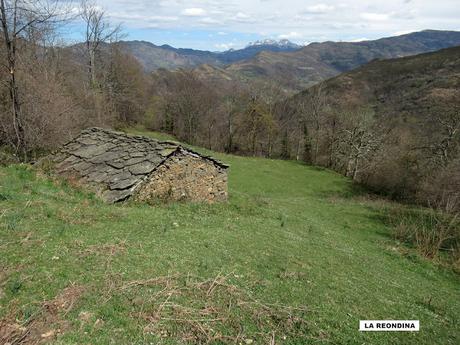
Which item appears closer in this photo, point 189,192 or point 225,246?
point 225,246

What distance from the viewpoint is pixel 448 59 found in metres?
148

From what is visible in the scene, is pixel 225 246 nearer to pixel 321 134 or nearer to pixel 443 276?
pixel 443 276

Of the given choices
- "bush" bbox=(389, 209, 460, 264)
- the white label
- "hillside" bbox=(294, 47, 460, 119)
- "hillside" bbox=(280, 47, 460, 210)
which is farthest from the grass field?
"hillside" bbox=(294, 47, 460, 119)

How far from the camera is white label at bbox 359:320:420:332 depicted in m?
8.12

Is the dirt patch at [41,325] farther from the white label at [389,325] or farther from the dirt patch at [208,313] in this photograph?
the white label at [389,325]

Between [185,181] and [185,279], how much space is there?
940 centimetres

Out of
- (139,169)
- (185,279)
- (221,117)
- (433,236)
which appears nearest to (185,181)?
(139,169)

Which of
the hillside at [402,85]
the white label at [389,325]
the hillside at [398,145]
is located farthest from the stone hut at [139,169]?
the hillside at [402,85]

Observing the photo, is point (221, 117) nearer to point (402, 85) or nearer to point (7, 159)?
point (7, 159)

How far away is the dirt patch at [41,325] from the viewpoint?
586cm

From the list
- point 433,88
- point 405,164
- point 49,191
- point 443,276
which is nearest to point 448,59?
point 433,88

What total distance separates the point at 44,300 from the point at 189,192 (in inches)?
442

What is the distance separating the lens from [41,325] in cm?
625

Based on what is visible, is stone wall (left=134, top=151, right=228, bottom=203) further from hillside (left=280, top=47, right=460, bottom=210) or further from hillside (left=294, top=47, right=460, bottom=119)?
hillside (left=294, top=47, right=460, bottom=119)
